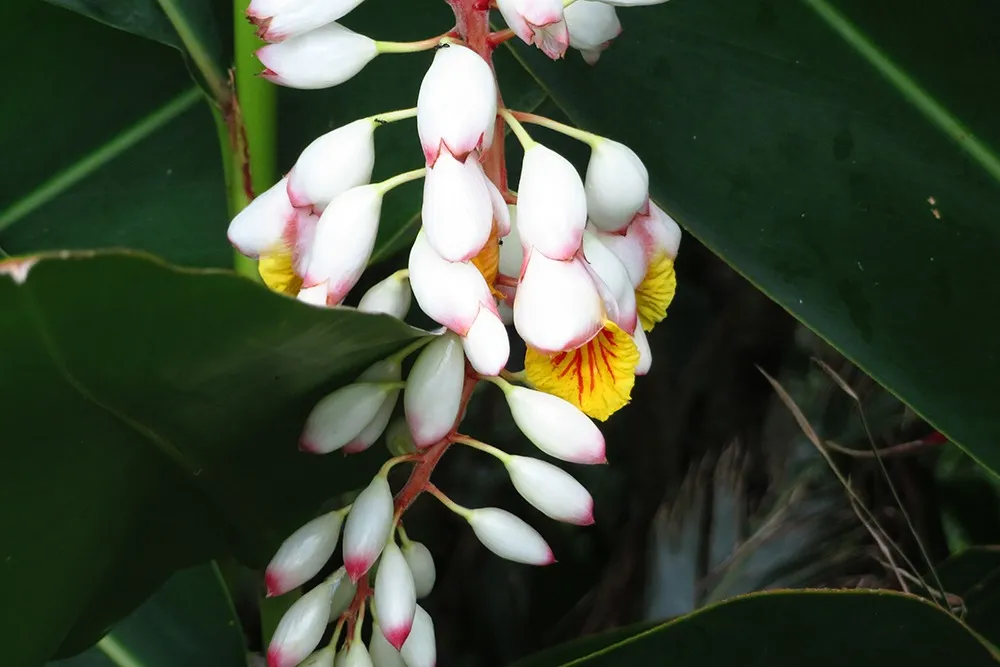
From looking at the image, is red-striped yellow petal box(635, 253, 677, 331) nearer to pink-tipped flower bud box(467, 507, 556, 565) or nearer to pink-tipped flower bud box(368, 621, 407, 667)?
pink-tipped flower bud box(467, 507, 556, 565)

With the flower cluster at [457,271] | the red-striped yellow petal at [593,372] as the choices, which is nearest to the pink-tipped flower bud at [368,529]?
the flower cluster at [457,271]

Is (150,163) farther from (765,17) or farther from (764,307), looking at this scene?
(764,307)

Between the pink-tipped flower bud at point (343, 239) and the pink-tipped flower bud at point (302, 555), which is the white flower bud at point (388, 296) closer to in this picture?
the pink-tipped flower bud at point (343, 239)

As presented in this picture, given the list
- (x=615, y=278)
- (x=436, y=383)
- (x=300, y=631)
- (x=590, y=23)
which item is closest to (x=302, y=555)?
(x=300, y=631)

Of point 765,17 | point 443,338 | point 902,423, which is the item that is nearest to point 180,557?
point 443,338

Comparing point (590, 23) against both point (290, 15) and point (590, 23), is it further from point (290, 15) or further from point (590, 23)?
point (290, 15)

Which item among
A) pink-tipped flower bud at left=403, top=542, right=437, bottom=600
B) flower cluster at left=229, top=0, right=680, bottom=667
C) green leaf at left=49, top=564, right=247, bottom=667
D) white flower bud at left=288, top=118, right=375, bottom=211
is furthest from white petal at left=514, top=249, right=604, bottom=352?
green leaf at left=49, top=564, right=247, bottom=667
